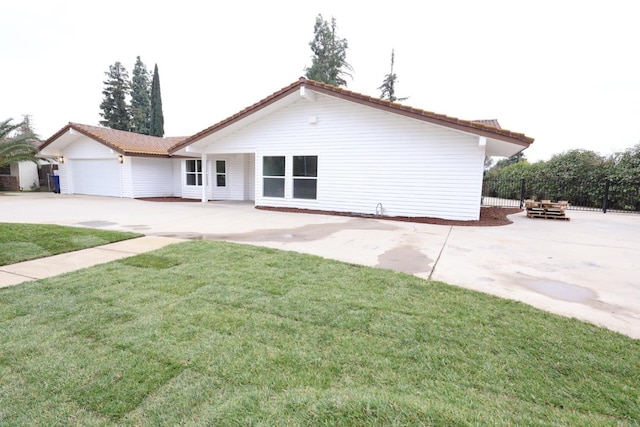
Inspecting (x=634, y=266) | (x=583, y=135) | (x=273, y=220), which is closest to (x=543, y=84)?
(x=583, y=135)

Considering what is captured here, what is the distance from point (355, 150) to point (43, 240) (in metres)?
8.73

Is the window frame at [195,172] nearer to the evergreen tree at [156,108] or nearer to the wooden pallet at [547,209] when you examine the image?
the wooden pallet at [547,209]

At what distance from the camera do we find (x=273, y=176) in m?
12.7

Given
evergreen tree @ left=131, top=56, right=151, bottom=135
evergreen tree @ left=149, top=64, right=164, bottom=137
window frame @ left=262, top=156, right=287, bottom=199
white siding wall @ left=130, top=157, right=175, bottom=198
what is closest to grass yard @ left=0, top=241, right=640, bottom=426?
window frame @ left=262, top=156, right=287, bottom=199

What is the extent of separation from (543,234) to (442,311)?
646 centimetres

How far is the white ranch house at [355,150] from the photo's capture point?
380 inches

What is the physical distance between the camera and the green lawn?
507 cm

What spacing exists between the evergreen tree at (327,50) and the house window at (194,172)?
1755 centimetres

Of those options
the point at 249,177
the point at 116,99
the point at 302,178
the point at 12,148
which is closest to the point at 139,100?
the point at 116,99

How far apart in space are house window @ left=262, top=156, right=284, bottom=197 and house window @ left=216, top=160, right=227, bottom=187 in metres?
4.02

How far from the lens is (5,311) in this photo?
307 cm

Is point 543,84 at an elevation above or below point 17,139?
above

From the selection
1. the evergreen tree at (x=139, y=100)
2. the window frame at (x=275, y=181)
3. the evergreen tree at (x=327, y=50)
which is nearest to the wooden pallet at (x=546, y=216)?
the window frame at (x=275, y=181)

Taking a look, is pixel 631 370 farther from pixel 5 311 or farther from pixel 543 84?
pixel 543 84
